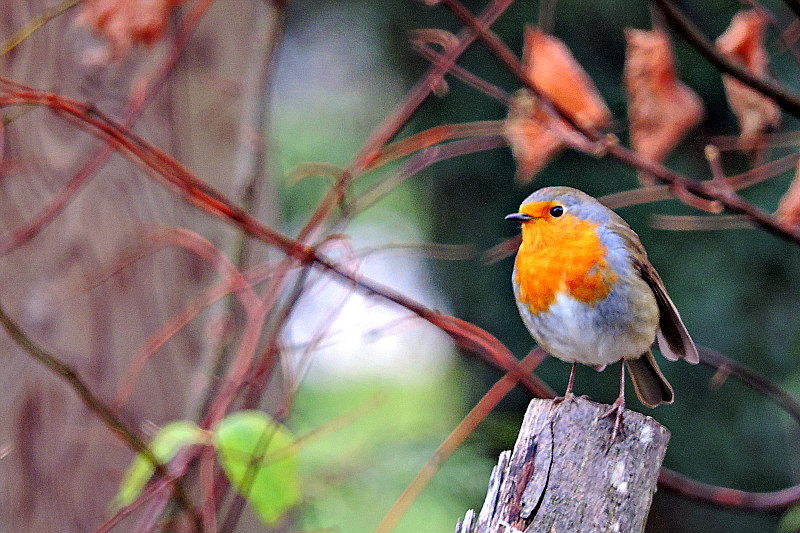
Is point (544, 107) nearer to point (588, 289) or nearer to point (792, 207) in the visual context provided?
point (588, 289)

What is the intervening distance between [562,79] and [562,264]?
49 centimetres

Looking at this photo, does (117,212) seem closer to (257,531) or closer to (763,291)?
(257,531)

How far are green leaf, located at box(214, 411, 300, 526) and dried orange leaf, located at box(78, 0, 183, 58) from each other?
0.87 m

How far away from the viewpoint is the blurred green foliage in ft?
9.84

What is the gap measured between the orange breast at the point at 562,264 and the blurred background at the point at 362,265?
0.31m

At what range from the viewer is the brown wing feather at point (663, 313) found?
5.62ft

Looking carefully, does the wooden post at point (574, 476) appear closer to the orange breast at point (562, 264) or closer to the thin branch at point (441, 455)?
the thin branch at point (441, 455)

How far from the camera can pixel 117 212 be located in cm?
211

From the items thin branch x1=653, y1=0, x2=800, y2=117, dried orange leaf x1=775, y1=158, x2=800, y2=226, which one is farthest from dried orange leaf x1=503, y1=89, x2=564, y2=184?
dried orange leaf x1=775, y1=158, x2=800, y2=226

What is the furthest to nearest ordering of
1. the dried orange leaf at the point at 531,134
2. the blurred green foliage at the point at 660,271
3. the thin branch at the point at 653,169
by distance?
the blurred green foliage at the point at 660,271
the dried orange leaf at the point at 531,134
the thin branch at the point at 653,169

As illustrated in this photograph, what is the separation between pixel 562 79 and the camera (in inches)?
73.7

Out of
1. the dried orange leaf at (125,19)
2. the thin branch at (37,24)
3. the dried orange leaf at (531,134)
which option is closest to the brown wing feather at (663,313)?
the dried orange leaf at (531,134)

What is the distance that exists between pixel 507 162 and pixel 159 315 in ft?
6.18

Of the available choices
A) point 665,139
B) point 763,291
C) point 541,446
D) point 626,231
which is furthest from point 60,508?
point 763,291
